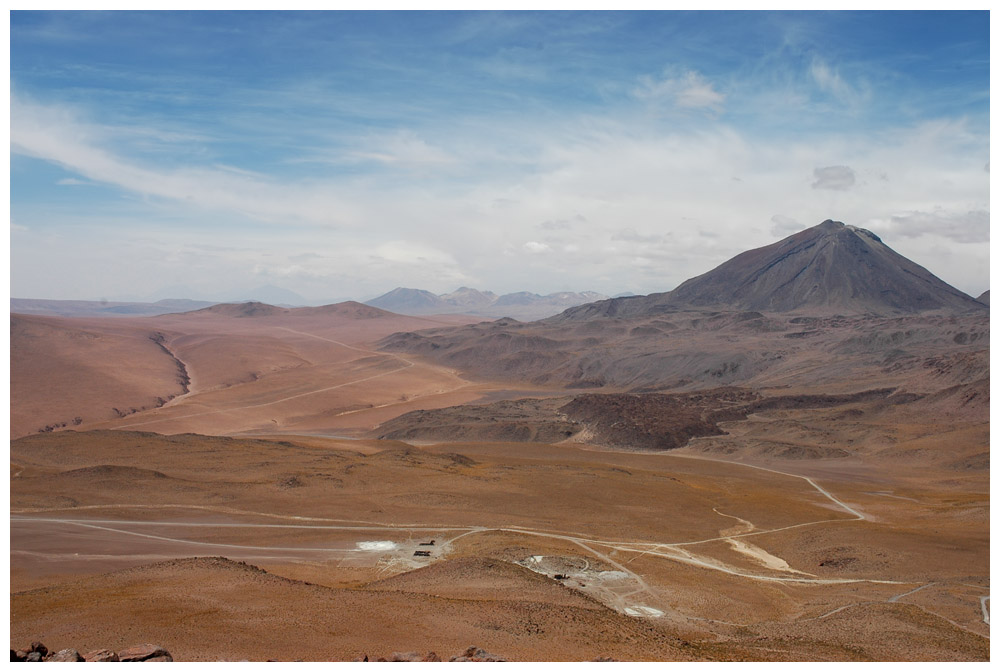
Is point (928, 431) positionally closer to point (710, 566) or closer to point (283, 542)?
point (710, 566)

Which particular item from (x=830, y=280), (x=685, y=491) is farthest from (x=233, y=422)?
(x=830, y=280)

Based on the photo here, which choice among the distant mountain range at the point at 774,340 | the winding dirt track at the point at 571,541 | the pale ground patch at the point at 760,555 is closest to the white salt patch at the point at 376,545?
the winding dirt track at the point at 571,541

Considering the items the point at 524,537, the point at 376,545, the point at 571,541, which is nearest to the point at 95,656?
the point at 376,545

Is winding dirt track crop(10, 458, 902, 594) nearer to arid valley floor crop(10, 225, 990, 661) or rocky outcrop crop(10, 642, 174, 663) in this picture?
arid valley floor crop(10, 225, 990, 661)

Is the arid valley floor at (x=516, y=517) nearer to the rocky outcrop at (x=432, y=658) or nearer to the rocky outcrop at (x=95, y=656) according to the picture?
the rocky outcrop at (x=432, y=658)

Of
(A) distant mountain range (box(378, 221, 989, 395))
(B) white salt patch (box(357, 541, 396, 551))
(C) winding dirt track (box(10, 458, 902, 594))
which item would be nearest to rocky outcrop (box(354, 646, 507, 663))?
(C) winding dirt track (box(10, 458, 902, 594))
